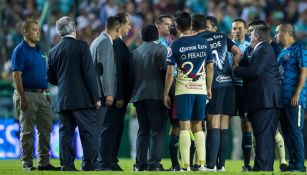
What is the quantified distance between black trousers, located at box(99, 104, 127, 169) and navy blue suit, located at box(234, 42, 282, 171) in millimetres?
2086

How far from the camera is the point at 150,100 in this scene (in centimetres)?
1694

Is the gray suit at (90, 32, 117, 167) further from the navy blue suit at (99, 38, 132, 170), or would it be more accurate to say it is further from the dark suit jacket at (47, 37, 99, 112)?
the dark suit jacket at (47, 37, 99, 112)

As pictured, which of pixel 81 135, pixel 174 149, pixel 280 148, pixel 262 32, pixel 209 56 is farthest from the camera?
pixel 280 148

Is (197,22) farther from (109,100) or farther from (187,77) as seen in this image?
(109,100)


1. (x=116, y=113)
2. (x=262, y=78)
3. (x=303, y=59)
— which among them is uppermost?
(x=303, y=59)

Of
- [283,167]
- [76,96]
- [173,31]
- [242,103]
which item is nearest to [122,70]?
[173,31]

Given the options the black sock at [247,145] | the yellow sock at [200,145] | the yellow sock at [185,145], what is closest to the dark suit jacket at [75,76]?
the yellow sock at [185,145]

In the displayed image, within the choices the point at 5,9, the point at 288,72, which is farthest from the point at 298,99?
the point at 5,9

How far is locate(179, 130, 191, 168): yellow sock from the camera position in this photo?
630 inches

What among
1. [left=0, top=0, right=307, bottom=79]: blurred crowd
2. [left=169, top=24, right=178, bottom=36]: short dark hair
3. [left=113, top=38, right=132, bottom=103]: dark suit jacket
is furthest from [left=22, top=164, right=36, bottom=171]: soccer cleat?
[left=0, top=0, right=307, bottom=79]: blurred crowd

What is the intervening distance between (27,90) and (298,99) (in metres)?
4.31

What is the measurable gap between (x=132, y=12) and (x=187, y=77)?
491 inches

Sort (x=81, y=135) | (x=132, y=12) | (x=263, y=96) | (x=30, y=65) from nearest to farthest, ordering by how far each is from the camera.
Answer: (x=81, y=135)
(x=263, y=96)
(x=30, y=65)
(x=132, y=12)

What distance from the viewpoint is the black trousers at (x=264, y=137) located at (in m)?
16.8
